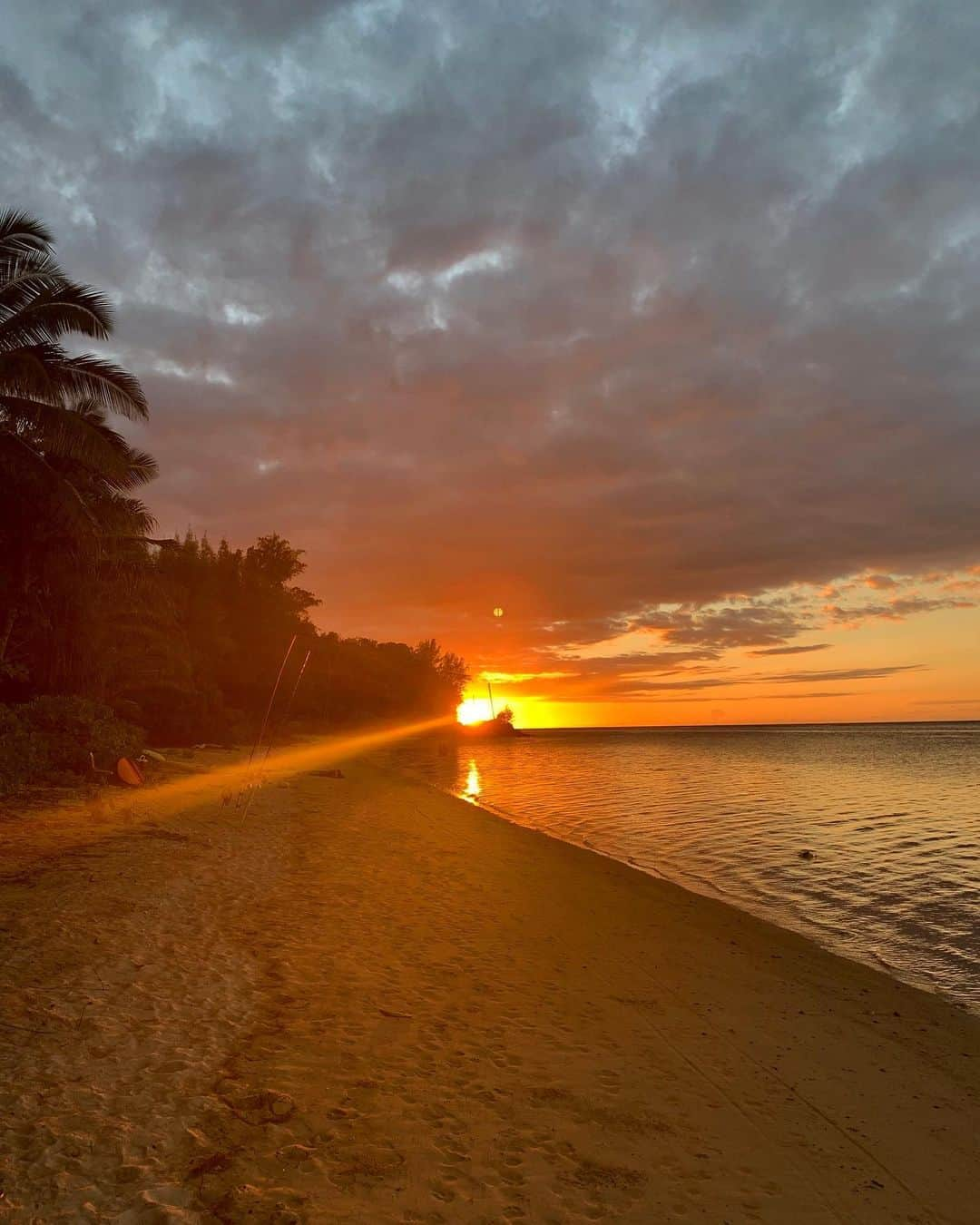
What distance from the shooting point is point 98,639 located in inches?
1293

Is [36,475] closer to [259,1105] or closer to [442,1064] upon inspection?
[259,1105]

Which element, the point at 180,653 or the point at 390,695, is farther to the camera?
the point at 390,695

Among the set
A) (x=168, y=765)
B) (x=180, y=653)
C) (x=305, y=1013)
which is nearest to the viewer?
(x=305, y=1013)

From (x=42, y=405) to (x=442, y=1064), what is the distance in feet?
69.0

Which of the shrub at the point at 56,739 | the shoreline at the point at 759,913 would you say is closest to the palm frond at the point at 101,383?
the shrub at the point at 56,739

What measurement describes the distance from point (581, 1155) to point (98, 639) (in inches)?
1300

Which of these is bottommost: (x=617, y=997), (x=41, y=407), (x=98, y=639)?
(x=617, y=997)

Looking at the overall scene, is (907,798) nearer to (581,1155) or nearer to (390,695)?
(581,1155)

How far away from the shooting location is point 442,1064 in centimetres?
672

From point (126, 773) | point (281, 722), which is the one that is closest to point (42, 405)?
point (126, 773)

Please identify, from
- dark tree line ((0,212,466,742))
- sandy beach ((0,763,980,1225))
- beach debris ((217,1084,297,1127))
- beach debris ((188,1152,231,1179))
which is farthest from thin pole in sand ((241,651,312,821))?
beach debris ((188,1152,231,1179))

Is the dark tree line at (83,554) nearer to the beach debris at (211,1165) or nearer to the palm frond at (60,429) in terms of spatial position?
the palm frond at (60,429)

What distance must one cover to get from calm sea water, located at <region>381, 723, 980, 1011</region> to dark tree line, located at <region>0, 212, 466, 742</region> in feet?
52.2

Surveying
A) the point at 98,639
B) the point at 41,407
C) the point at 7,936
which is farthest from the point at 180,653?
the point at 7,936
